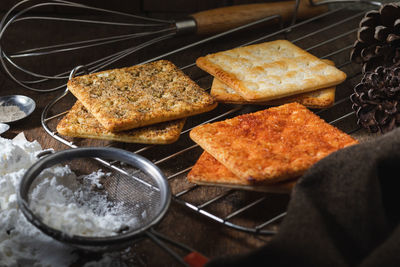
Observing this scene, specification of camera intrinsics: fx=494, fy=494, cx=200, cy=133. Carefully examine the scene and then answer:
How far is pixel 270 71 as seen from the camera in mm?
1333

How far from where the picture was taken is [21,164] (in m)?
1.07

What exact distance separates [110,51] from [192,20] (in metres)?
0.31

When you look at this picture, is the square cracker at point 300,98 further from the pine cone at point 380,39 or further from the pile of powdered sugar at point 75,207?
the pile of powdered sugar at point 75,207

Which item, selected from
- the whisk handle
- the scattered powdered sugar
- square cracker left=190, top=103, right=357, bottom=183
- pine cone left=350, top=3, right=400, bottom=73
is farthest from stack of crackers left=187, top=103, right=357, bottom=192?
the whisk handle

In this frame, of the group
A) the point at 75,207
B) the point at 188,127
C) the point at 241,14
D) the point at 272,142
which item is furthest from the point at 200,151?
the point at 241,14

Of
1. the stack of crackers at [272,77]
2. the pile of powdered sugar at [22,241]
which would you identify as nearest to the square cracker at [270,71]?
the stack of crackers at [272,77]

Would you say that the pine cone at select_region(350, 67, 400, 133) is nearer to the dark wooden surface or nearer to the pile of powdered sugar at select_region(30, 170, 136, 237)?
the dark wooden surface

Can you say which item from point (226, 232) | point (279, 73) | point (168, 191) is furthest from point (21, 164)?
point (279, 73)

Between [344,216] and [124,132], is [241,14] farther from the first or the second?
[344,216]

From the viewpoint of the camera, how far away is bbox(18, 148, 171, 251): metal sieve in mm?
888

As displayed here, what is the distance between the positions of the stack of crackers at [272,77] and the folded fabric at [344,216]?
374mm

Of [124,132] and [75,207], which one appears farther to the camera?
[124,132]

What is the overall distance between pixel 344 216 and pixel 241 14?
1098 millimetres

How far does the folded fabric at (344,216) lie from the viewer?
0.74 meters
